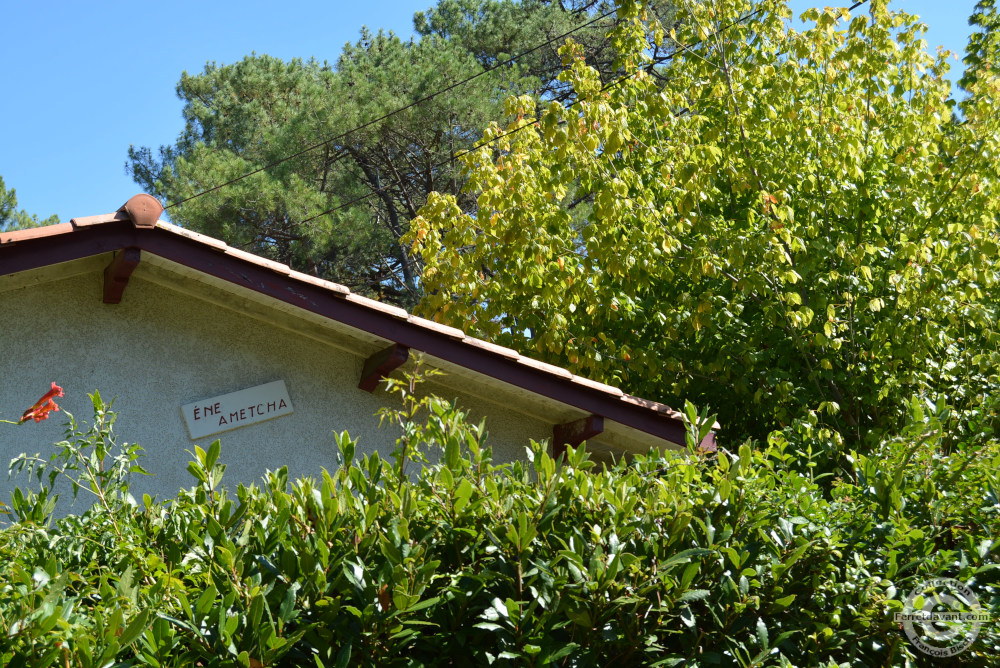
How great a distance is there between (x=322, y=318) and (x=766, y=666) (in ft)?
12.5

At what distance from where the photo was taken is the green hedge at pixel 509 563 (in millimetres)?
2754

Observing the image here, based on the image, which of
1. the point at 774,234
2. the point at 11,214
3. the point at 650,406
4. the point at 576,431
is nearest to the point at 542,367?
the point at 576,431

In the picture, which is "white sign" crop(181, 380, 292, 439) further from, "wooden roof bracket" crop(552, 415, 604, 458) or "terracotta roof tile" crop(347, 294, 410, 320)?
"wooden roof bracket" crop(552, 415, 604, 458)

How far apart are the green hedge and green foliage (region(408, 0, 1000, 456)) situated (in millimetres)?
3668

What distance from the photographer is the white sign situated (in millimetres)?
5977

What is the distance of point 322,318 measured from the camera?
19.9 feet

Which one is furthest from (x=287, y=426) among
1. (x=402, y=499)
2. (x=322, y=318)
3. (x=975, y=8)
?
(x=975, y=8)

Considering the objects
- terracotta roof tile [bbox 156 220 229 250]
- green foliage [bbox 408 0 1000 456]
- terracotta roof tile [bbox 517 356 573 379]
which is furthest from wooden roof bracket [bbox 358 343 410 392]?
green foliage [bbox 408 0 1000 456]

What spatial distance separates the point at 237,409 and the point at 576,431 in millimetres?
2350

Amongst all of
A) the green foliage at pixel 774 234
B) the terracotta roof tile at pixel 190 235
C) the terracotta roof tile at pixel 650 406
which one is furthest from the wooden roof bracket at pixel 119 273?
the green foliage at pixel 774 234

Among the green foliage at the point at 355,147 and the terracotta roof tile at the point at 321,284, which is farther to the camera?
the green foliage at the point at 355,147

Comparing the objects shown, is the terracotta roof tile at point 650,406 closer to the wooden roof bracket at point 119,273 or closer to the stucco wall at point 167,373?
the stucco wall at point 167,373

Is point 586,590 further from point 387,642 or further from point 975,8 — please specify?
point 975,8

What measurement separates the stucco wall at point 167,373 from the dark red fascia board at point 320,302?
57 cm
